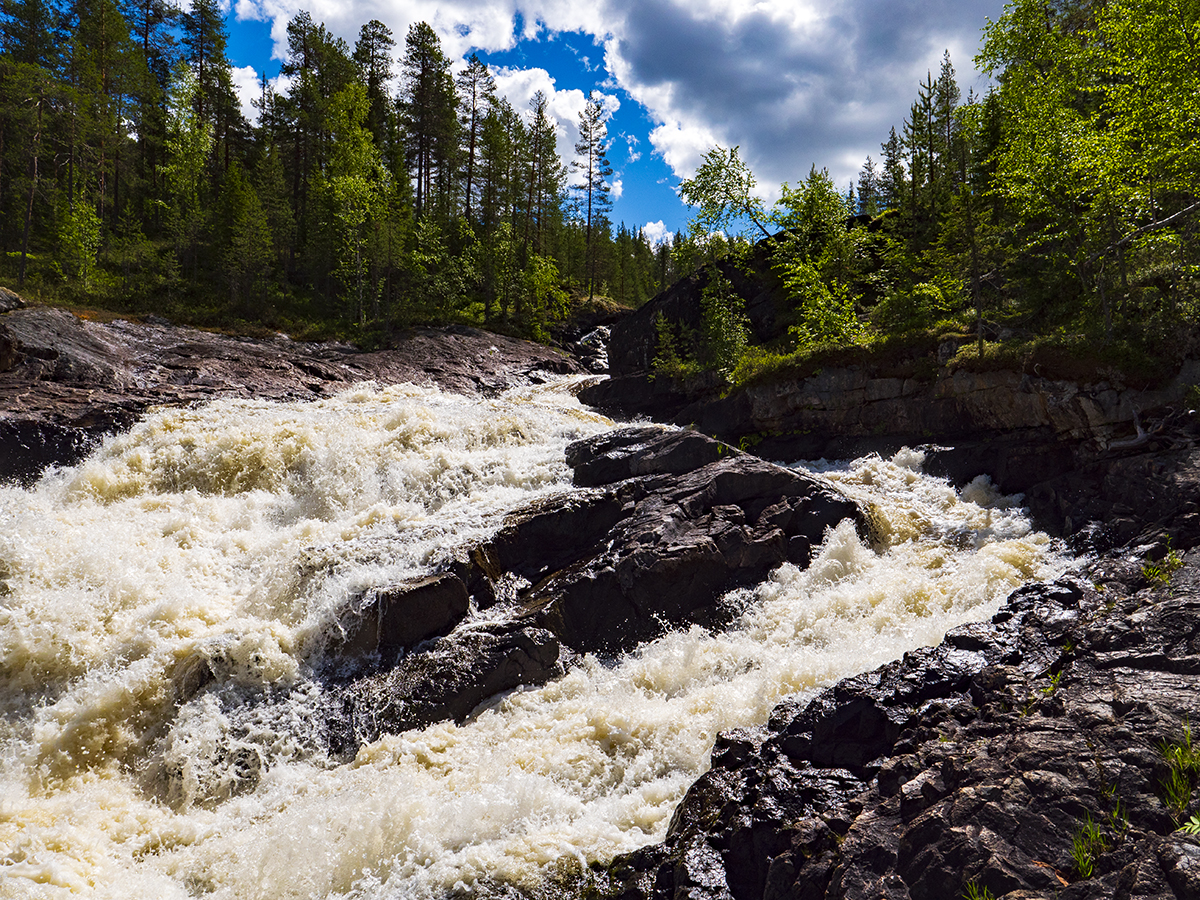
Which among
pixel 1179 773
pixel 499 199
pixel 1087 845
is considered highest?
pixel 499 199

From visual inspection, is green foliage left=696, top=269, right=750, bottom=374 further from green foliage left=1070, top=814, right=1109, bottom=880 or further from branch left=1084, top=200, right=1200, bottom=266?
green foliage left=1070, top=814, right=1109, bottom=880

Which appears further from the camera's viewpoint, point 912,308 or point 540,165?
point 540,165

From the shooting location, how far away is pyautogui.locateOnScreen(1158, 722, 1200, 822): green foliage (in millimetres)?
4637

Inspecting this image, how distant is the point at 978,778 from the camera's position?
552cm

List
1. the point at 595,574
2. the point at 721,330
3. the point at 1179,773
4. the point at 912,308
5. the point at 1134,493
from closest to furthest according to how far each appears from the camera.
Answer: the point at 1179,773 → the point at 1134,493 → the point at 595,574 → the point at 912,308 → the point at 721,330

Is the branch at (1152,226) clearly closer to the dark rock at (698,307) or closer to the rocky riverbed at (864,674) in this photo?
the rocky riverbed at (864,674)

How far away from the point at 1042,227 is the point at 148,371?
33222mm

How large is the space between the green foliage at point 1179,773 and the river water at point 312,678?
12.1 ft

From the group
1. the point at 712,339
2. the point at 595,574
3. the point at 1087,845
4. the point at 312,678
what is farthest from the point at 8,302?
the point at 1087,845

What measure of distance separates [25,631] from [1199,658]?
16.9 meters

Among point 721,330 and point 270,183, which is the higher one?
point 270,183

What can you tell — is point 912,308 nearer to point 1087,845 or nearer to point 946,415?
point 946,415

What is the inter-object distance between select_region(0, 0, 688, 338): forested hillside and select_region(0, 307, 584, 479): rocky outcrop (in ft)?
18.5

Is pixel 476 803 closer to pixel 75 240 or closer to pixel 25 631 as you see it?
pixel 25 631
